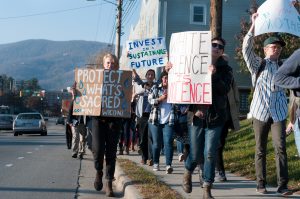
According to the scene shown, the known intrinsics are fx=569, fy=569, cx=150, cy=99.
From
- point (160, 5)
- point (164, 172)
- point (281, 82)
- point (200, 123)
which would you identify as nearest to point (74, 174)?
point (164, 172)

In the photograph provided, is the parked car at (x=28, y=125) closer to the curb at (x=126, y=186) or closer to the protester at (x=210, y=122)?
the curb at (x=126, y=186)

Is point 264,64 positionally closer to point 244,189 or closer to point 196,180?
point 244,189

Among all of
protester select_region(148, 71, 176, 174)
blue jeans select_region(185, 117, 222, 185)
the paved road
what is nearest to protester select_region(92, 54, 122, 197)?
the paved road

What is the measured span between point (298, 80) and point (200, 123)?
2.01 metres

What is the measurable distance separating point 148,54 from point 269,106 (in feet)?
21.9

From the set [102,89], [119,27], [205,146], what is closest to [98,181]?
[102,89]

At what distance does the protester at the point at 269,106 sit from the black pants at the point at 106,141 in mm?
2080

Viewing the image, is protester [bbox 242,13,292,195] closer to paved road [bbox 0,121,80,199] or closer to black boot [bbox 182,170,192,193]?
black boot [bbox 182,170,192,193]

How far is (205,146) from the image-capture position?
7027mm

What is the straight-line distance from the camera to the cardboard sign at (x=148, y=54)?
13844 mm

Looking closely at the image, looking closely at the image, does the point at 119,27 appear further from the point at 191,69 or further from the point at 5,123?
the point at 191,69

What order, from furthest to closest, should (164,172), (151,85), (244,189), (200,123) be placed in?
(151,85)
(164,172)
(244,189)
(200,123)

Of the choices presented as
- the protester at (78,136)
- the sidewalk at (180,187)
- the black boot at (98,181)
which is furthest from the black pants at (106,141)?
the protester at (78,136)

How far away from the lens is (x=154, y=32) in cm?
3900
